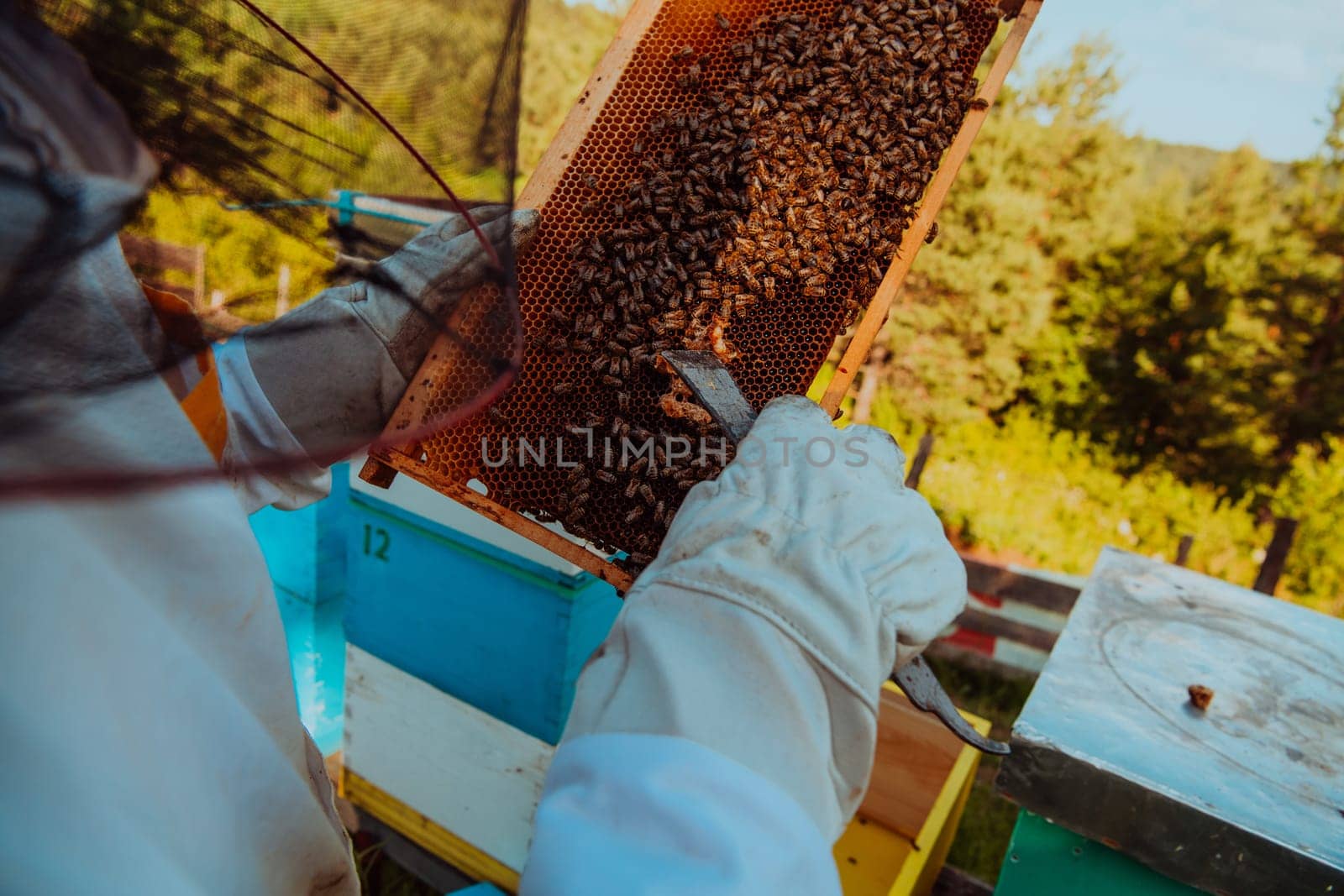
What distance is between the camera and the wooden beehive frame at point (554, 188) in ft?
6.77

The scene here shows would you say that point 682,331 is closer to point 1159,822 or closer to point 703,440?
point 703,440

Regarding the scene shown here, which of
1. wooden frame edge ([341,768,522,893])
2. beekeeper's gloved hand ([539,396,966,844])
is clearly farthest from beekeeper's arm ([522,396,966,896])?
wooden frame edge ([341,768,522,893])

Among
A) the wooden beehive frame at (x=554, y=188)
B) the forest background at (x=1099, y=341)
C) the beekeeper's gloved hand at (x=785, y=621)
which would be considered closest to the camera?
the beekeeper's gloved hand at (x=785, y=621)

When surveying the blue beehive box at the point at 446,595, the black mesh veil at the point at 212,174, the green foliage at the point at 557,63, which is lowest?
the blue beehive box at the point at 446,595

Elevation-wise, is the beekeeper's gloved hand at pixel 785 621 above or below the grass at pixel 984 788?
above

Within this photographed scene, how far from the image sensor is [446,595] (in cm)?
299

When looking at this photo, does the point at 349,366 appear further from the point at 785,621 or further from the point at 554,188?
the point at 785,621

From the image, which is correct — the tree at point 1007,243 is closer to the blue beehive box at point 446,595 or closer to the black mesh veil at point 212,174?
the blue beehive box at point 446,595

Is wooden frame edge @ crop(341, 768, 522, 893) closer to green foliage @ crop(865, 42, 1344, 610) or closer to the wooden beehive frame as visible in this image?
the wooden beehive frame

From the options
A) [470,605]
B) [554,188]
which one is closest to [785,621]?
[554,188]

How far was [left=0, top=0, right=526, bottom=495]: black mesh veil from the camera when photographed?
756mm

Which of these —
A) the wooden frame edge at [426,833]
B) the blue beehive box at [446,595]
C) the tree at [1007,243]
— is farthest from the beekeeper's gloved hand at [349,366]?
the tree at [1007,243]

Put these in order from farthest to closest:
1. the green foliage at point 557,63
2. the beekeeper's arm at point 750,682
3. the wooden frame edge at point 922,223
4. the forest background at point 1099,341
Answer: the green foliage at point 557,63, the forest background at point 1099,341, the wooden frame edge at point 922,223, the beekeeper's arm at point 750,682

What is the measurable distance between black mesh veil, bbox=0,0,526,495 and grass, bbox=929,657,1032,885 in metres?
3.61
